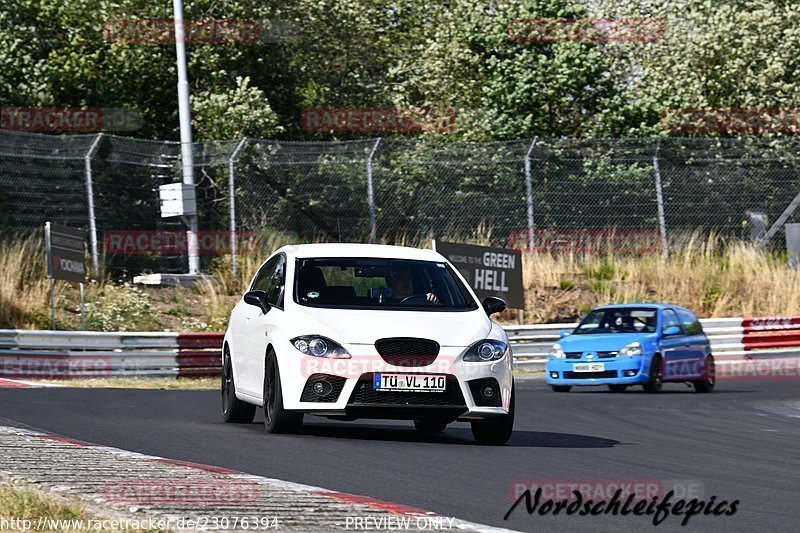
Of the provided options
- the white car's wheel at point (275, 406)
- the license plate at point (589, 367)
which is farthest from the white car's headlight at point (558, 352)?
the white car's wheel at point (275, 406)

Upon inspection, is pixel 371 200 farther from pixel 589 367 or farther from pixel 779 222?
pixel 779 222

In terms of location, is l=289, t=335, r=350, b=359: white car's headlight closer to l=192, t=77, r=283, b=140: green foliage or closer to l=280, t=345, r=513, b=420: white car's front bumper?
l=280, t=345, r=513, b=420: white car's front bumper

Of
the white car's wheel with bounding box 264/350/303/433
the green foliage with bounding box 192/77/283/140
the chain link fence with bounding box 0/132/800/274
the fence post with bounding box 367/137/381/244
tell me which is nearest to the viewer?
the white car's wheel with bounding box 264/350/303/433

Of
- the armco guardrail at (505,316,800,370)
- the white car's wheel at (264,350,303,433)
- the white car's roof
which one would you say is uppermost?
the white car's roof

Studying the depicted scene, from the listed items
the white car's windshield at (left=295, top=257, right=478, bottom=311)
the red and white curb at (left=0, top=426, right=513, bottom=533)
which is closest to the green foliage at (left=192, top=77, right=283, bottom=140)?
the white car's windshield at (left=295, top=257, right=478, bottom=311)

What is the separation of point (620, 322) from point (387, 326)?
39.4 ft

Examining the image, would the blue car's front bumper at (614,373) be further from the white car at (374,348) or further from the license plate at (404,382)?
the license plate at (404,382)

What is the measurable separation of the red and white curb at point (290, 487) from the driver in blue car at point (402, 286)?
3.14m

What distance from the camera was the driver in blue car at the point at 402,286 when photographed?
1223 cm

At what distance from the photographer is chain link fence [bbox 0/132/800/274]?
26859mm

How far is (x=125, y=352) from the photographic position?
79.0ft

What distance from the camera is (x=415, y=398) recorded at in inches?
443

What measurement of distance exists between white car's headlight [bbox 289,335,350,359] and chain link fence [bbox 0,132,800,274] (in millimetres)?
16002

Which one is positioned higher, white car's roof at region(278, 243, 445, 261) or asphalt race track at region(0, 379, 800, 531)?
white car's roof at region(278, 243, 445, 261)
